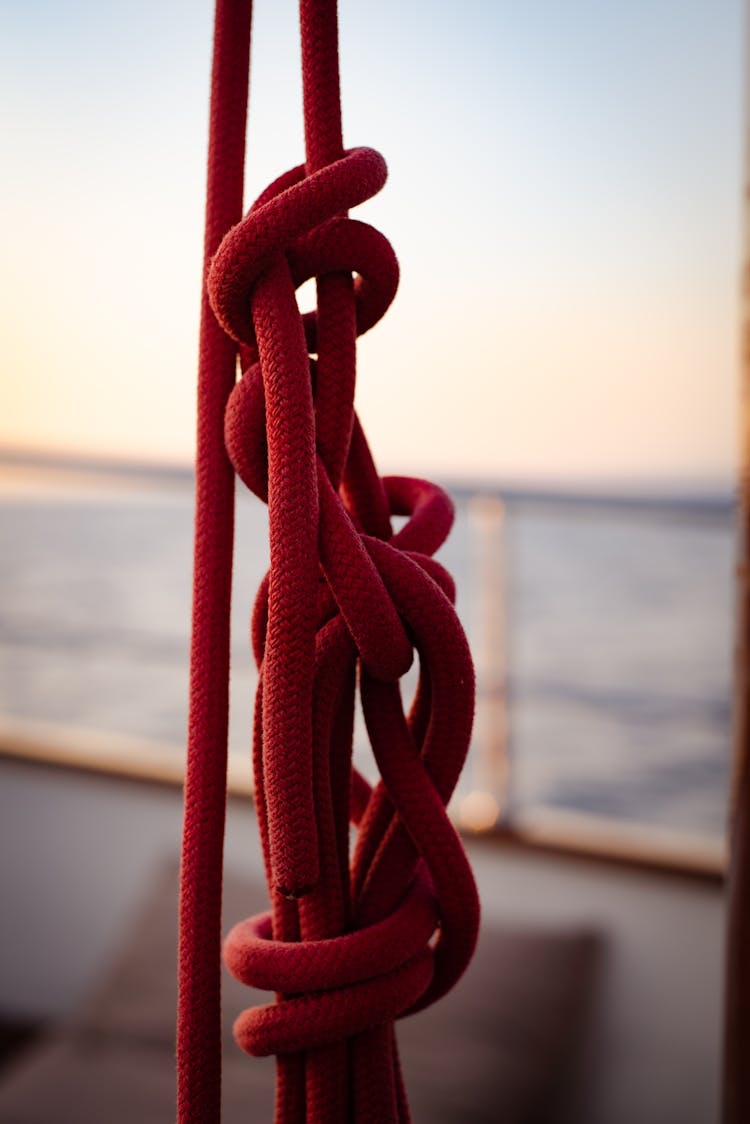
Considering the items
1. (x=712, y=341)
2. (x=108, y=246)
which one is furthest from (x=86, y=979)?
(x=712, y=341)

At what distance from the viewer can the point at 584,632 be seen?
5660mm

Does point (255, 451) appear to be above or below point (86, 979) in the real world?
above

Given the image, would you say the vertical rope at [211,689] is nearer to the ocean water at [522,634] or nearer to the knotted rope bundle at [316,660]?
the knotted rope bundle at [316,660]

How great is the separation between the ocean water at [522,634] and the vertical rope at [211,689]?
1237 millimetres

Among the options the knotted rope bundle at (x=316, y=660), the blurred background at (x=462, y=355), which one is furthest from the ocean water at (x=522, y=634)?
the knotted rope bundle at (x=316, y=660)

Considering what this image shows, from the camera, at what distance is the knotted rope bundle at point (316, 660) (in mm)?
288

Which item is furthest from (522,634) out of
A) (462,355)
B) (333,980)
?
(333,980)

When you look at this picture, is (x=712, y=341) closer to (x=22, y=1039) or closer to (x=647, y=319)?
(x=647, y=319)

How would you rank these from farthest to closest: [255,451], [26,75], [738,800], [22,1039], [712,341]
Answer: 1. [712,341]
2. [22,1039]
3. [26,75]
4. [738,800]
5. [255,451]

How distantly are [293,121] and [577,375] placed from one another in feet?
17.1

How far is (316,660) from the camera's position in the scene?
12.1 inches

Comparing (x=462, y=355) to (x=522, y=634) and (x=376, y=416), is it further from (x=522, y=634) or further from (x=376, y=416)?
(x=522, y=634)

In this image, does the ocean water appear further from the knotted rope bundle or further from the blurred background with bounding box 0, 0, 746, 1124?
the knotted rope bundle

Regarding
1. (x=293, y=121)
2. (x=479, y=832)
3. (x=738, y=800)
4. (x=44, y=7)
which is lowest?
(x=479, y=832)
